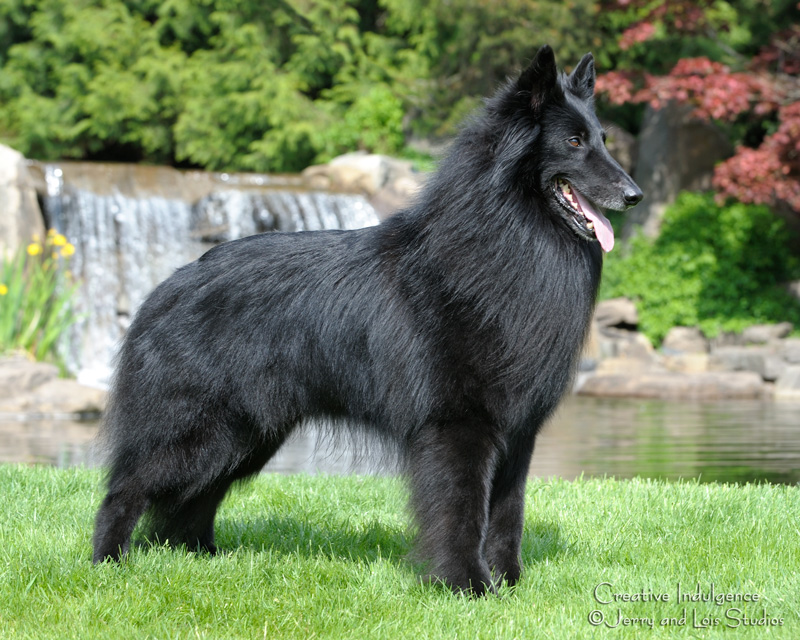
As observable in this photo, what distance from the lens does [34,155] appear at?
71.3 ft

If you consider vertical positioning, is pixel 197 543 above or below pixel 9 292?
above

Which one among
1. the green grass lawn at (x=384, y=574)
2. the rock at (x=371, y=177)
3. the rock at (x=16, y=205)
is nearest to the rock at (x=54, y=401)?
the rock at (x=16, y=205)

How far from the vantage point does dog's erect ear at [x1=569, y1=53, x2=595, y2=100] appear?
334 cm

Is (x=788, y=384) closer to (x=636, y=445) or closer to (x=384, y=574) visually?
(x=636, y=445)

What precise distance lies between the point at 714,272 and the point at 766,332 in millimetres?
1555

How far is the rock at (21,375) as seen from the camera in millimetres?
9711

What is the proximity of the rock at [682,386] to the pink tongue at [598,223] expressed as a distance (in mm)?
9227

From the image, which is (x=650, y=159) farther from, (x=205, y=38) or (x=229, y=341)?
(x=229, y=341)

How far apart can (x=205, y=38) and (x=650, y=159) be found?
1252 cm

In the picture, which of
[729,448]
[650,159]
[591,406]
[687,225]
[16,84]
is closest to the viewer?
[729,448]

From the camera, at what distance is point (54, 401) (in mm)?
9766

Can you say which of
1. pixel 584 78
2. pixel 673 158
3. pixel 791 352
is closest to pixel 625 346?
pixel 791 352

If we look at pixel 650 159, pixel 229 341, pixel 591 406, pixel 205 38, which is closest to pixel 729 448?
pixel 591 406

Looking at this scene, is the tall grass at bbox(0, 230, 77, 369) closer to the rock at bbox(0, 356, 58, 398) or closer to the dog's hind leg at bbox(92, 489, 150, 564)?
the rock at bbox(0, 356, 58, 398)
